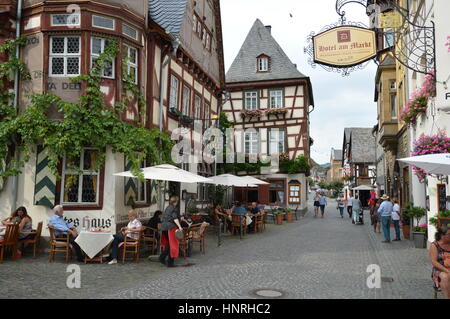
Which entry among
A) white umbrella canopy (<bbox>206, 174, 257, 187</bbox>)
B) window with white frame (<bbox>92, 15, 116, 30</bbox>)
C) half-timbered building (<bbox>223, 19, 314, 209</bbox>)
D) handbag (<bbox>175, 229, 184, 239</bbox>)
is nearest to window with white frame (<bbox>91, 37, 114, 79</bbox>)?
window with white frame (<bbox>92, 15, 116, 30</bbox>)

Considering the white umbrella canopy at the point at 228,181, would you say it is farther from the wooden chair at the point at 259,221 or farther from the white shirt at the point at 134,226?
the white shirt at the point at 134,226

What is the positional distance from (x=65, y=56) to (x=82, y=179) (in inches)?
132

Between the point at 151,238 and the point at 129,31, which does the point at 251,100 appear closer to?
the point at 129,31

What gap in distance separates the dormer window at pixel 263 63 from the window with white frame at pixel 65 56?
1987 centimetres

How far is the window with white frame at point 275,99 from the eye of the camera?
1109 inches

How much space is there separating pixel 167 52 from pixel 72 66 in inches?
147

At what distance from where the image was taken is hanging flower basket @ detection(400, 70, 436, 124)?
10273 mm

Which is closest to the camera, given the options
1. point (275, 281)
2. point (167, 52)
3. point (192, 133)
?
point (275, 281)

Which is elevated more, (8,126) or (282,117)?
(282,117)

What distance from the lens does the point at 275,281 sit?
7.57m

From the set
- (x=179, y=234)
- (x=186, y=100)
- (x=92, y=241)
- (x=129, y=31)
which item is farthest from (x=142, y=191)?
(x=186, y=100)
